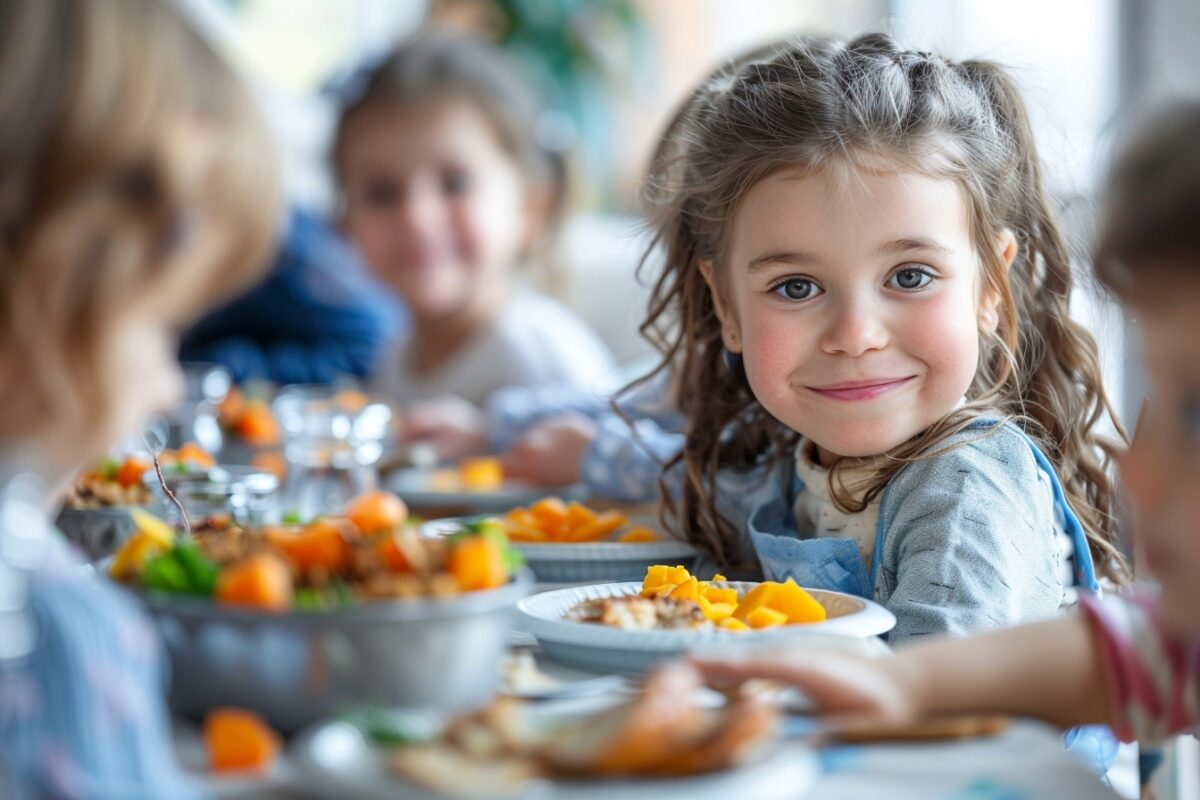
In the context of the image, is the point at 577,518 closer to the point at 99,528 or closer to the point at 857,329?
the point at 857,329

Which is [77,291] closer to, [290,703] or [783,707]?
[290,703]

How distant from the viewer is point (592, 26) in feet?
15.0

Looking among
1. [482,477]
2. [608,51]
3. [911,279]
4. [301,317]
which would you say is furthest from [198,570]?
[608,51]

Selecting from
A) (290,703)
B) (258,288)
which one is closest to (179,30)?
(290,703)

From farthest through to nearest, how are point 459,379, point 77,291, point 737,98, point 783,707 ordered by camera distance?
point 459,379 < point 737,98 < point 783,707 < point 77,291

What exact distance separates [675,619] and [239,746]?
0.34 metres

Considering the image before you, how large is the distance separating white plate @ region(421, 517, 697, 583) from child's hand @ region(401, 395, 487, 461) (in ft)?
3.04

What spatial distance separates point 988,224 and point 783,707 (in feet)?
2.11

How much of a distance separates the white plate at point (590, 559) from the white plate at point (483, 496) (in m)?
0.42

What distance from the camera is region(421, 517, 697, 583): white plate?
121 cm

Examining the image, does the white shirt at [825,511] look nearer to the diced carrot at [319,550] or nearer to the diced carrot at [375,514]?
the diced carrot at [375,514]

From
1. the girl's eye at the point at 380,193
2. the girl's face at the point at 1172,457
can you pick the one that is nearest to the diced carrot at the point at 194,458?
the girl's face at the point at 1172,457

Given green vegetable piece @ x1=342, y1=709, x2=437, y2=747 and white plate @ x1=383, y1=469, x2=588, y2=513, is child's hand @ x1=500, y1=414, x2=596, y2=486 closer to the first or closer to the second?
white plate @ x1=383, y1=469, x2=588, y2=513

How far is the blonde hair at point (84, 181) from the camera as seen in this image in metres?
0.61
